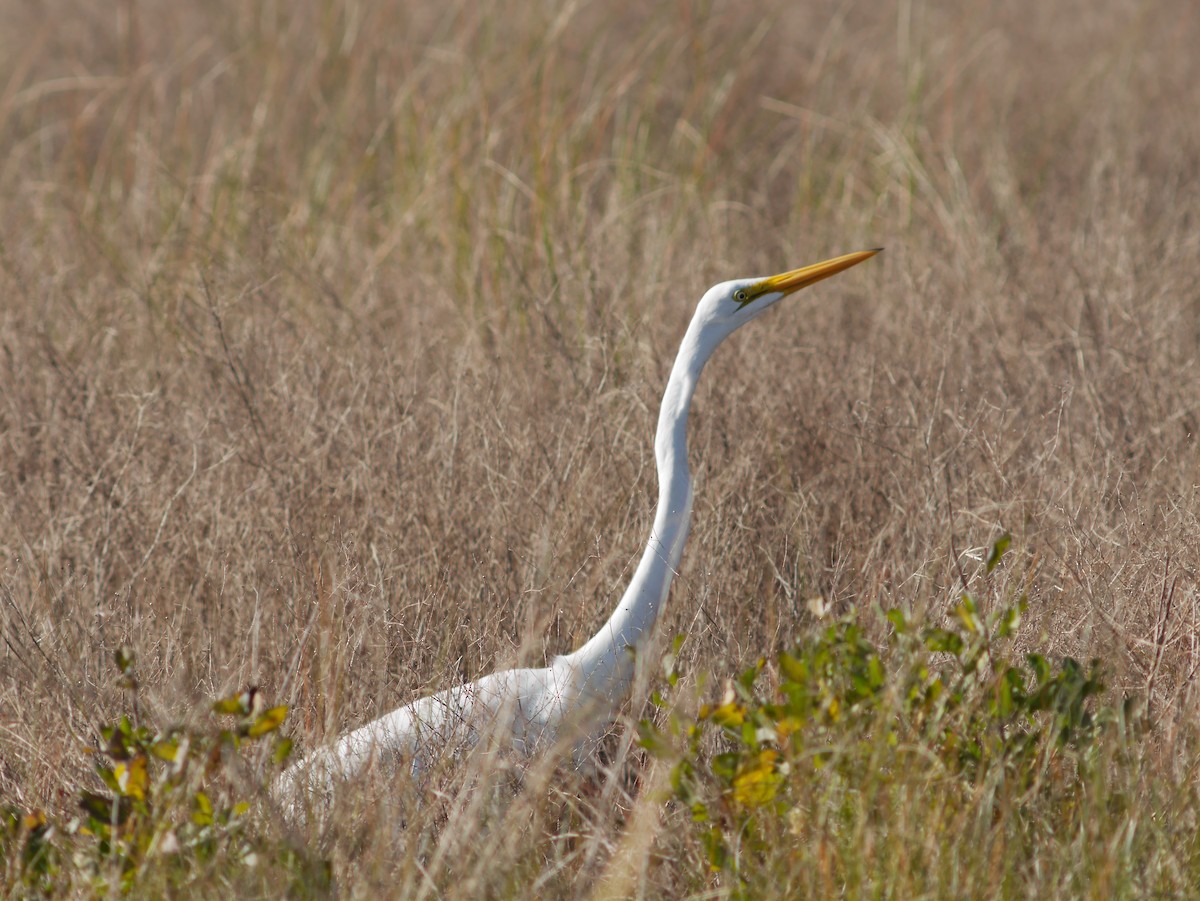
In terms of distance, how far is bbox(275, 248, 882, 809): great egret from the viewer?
2.21 metres

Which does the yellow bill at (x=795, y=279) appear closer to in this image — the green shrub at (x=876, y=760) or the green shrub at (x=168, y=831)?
the green shrub at (x=876, y=760)

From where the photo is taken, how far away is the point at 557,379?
355 cm

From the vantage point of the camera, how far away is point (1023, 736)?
199cm

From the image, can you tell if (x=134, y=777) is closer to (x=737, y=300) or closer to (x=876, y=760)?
(x=876, y=760)

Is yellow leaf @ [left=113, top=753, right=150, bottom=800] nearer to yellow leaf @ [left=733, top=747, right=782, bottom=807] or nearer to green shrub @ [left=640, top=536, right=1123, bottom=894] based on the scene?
green shrub @ [left=640, top=536, right=1123, bottom=894]

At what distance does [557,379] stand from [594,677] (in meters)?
1.39

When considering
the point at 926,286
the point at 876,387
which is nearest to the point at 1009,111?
the point at 926,286

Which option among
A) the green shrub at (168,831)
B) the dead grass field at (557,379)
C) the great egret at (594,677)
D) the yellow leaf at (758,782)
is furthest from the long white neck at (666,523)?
the green shrub at (168,831)

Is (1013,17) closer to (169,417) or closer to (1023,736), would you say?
(169,417)

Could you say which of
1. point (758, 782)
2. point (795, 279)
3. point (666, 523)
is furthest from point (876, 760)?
point (795, 279)

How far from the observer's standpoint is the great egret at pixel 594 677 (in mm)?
2215

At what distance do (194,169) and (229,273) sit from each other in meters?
1.44

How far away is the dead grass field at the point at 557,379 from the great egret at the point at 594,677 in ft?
0.33

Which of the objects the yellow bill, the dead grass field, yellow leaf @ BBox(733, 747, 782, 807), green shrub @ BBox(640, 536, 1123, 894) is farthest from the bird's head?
yellow leaf @ BBox(733, 747, 782, 807)
